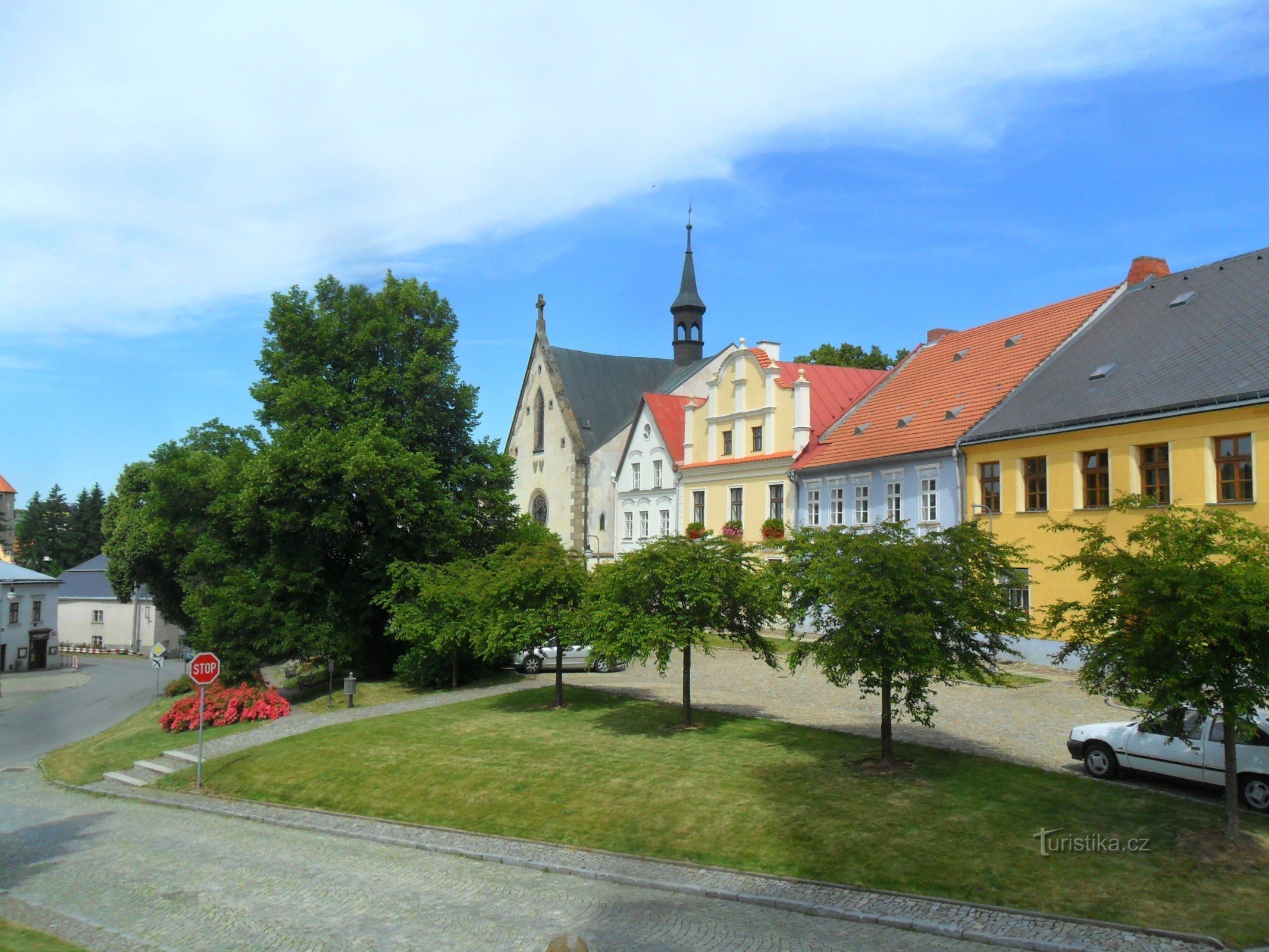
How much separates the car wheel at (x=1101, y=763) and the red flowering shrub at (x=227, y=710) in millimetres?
22381

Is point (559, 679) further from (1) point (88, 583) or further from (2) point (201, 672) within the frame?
(1) point (88, 583)

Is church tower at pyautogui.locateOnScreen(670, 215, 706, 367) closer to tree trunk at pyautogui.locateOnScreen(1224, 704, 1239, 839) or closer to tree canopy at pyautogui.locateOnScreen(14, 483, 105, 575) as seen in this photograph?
tree trunk at pyautogui.locateOnScreen(1224, 704, 1239, 839)

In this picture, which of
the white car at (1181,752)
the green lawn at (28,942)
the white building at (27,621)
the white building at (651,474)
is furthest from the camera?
the white building at (27,621)

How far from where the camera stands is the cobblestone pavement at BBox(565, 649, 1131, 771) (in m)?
18.9

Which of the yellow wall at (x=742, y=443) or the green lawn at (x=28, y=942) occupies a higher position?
the yellow wall at (x=742, y=443)

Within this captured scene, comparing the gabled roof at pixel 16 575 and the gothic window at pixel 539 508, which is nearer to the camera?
the gothic window at pixel 539 508

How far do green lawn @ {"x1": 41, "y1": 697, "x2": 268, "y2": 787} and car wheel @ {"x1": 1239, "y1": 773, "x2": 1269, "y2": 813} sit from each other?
24.4 meters

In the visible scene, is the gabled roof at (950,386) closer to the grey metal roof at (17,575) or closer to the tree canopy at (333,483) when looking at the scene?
the tree canopy at (333,483)

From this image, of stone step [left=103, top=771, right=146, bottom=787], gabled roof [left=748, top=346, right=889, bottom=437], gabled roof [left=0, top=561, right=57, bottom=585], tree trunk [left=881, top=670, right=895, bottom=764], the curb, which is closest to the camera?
the curb

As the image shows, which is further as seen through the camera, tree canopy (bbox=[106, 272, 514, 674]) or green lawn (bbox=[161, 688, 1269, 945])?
tree canopy (bbox=[106, 272, 514, 674])

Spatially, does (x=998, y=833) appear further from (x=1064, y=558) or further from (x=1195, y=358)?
(x=1195, y=358)

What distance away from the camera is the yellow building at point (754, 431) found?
41156mm

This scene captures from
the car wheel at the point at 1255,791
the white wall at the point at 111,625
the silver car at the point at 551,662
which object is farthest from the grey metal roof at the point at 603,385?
the car wheel at the point at 1255,791

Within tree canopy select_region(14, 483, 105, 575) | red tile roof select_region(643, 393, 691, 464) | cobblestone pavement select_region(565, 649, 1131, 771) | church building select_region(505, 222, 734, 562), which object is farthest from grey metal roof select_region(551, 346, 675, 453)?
tree canopy select_region(14, 483, 105, 575)
